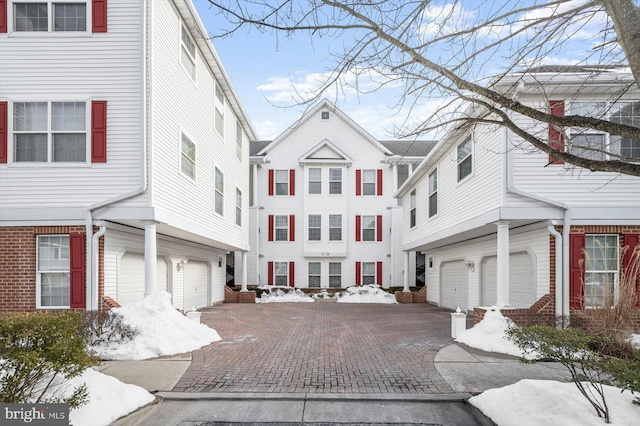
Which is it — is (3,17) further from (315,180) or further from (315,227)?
(315,227)

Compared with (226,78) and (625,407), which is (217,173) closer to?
(226,78)

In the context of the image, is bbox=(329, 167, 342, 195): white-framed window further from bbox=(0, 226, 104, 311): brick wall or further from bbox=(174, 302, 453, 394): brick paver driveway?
bbox=(0, 226, 104, 311): brick wall

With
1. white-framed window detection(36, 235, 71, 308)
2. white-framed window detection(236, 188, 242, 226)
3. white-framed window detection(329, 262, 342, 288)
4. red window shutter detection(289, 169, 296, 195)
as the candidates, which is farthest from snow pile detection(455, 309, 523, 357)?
red window shutter detection(289, 169, 296, 195)

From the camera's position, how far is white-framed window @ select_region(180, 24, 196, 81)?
11875 millimetres

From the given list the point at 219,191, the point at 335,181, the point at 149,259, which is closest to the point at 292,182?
the point at 335,181

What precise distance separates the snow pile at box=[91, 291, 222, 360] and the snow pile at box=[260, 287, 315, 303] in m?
12.0

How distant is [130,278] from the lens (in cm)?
1119

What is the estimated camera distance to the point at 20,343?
13.7 feet

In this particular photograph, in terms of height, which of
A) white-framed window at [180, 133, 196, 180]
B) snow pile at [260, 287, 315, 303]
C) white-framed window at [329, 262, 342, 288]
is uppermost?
white-framed window at [180, 133, 196, 180]

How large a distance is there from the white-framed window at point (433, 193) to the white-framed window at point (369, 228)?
7883 millimetres

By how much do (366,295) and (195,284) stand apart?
9851 millimetres

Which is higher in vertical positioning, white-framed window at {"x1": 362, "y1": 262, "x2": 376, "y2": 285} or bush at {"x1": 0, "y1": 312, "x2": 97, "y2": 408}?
bush at {"x1": 0, "y1": 312, "x2": 97, "y2": 408}

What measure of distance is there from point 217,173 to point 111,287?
21.8 ft

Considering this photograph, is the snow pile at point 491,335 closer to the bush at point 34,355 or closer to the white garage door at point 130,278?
the bush at point 34,355
